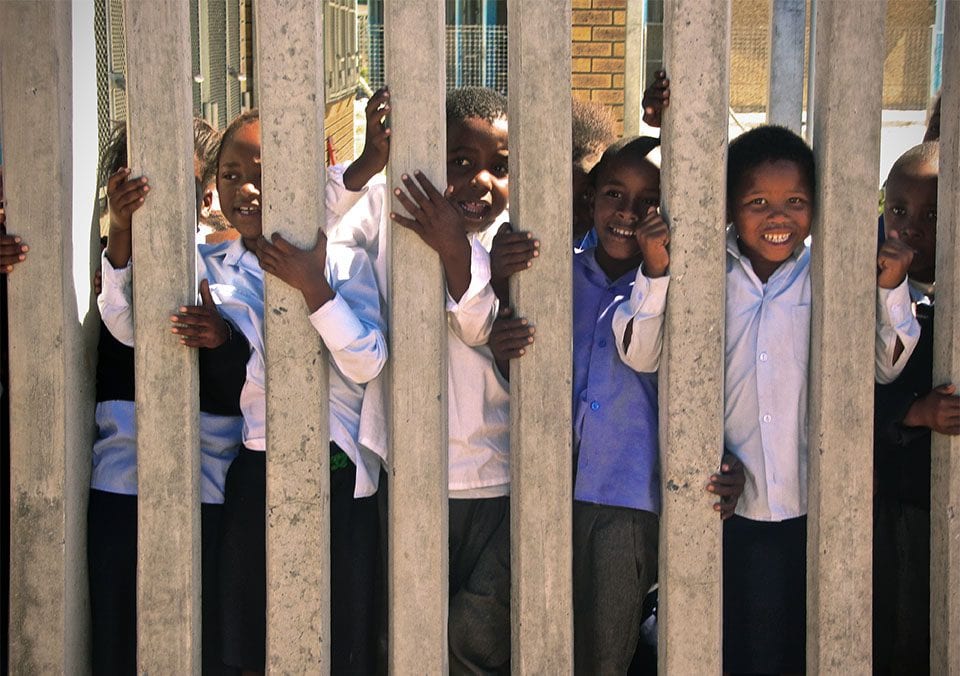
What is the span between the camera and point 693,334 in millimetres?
2570

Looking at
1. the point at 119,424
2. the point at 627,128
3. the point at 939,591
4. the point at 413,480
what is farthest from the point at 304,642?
the point at 627,128

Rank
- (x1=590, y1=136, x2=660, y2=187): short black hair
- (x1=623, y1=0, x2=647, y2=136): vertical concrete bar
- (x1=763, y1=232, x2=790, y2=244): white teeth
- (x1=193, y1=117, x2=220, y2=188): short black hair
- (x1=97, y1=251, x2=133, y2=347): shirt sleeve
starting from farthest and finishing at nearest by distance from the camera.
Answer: (x1=623, y1=0, x2=647, y2=136): vertical concrete bar → (x1=193, y1=117, x2=220, y2=188): short black hair → (x1=590, y1=136, x2=660, y2=187): short black hair → (x1=763, y1=232, x2=790, y2=244): white teeth → (x1=97, y1=251, x2=133, y2=347): shirt sleeve

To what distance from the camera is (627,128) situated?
220 inches

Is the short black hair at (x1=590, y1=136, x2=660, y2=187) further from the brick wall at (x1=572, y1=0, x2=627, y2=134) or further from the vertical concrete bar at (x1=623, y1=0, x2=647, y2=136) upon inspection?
the brick wall at (x1=572, y1=0, x2=627, y2=134)

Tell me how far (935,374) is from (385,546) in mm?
1274

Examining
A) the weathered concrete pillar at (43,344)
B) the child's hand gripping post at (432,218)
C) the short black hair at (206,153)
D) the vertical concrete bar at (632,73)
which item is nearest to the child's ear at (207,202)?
the short black hair at (206,153)

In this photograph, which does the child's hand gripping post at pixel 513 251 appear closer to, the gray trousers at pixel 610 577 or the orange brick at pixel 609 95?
the gray trousers at pixel 610 577

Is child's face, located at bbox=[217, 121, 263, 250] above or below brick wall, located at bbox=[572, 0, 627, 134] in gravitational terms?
below

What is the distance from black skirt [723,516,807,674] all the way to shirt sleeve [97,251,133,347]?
1454 mm

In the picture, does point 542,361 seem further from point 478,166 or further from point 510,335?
point 478,166

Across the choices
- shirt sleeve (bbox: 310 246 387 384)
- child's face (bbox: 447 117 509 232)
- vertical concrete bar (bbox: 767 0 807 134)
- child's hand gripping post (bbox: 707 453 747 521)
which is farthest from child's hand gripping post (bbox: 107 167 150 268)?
vertical concrete bar (bbox: 767 0 807 134)

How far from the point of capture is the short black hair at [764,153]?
109 inches

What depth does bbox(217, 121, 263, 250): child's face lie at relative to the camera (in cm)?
310

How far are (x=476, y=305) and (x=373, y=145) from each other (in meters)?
0.40
